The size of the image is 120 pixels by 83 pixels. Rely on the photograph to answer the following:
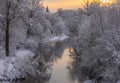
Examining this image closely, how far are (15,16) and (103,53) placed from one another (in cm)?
998

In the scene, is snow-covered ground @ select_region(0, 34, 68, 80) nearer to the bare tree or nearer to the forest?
the forest

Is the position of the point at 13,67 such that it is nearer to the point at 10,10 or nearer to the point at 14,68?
the point at 14,68

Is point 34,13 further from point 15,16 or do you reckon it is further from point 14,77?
point 14,77

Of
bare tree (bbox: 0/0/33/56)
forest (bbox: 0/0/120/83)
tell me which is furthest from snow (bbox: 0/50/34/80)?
bare tree (bbox: 0/0/33/56)

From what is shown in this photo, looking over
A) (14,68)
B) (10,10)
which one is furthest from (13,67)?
(10,10)

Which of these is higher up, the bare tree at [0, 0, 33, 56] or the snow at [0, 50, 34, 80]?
the bare tree at [0, 0, 33, 56]

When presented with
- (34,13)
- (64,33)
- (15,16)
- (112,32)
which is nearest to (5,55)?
(15,16)

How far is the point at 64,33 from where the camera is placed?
97.9 meters

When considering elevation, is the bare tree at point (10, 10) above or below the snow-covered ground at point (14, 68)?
above

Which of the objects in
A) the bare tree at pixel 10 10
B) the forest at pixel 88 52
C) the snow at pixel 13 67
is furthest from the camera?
the bare tree at pixel 10 10

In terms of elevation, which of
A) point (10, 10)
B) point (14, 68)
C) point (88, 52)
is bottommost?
point (14, 68)

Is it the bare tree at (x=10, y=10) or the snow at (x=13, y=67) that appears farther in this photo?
the bare tree at (x=10, y=10)

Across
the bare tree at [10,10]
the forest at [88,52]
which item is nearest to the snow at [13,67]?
the forest at [88,52]

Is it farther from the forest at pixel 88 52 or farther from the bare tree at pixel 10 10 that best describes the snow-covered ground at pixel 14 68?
the bare tree at pixel 10 10
